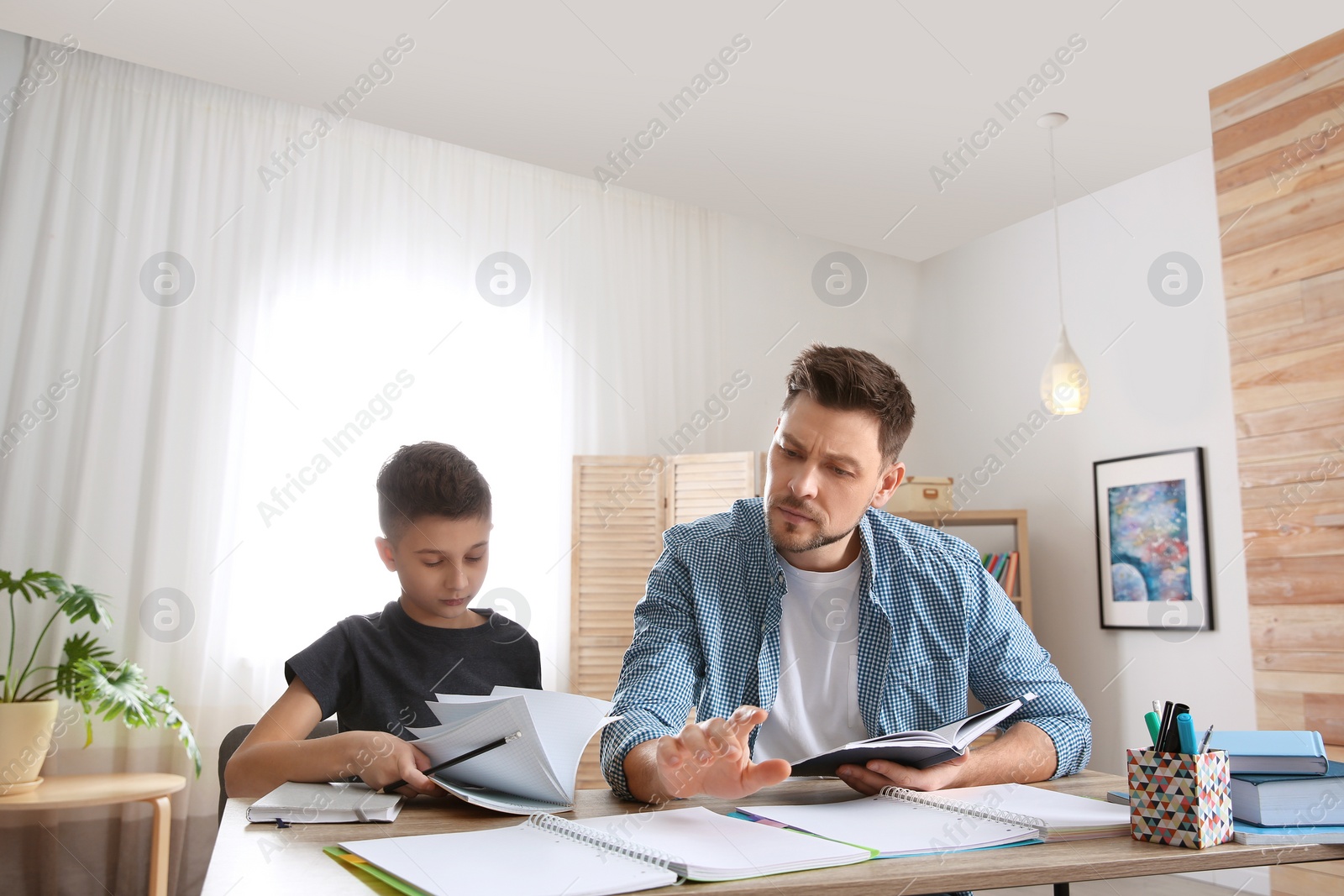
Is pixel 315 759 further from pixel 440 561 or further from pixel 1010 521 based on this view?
pixel 1010 521

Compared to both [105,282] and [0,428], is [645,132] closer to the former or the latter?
[105,282]

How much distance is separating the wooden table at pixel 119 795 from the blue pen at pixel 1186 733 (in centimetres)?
277

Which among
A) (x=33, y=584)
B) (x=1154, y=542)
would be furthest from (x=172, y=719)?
(x=1154, y=542)

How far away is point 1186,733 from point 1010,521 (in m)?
3.90

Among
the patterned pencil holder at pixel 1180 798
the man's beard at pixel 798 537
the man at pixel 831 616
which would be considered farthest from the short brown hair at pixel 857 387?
the patterned pencil holder at pixel 1180 798

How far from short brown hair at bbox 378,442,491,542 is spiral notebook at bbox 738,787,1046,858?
0.71 m

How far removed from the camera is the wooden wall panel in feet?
9.53

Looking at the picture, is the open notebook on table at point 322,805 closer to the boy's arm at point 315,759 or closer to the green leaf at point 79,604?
the boy's arm at point 315,759

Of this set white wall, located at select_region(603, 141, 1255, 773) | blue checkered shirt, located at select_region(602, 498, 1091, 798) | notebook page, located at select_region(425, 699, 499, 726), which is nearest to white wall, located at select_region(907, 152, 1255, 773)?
white wall, located at select_region(603, 141, 1255, 773)

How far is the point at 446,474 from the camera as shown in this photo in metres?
1.61

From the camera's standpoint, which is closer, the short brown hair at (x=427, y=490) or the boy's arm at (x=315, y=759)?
the boy's arm at (x=315, y=759)

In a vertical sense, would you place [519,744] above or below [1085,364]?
below

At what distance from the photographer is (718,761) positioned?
3.40 ft

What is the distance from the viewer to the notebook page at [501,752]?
1.05m
